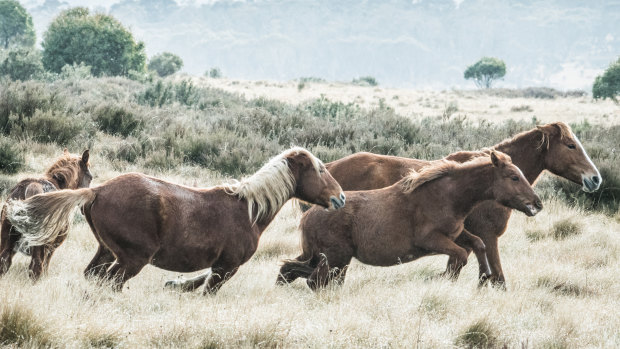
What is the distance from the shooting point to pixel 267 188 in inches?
230

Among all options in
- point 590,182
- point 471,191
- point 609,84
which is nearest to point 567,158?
point 590,182

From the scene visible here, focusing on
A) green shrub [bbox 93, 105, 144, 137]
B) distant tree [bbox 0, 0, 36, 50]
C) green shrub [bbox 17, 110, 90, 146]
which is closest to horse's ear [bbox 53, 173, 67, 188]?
green shrub [bbox 17, 110, 90, 146]

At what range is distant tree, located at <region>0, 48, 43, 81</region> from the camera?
35.5m

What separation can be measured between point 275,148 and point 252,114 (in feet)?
13.4

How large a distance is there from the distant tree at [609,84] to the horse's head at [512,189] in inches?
1945

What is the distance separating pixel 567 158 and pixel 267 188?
3542 millimetres

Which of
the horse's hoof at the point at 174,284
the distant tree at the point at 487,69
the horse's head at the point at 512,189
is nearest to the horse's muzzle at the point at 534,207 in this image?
the horse's head at the point at 512,189

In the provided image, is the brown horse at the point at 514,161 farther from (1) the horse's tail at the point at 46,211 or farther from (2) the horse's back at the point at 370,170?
(1) the horse's tail at the point at 46,211

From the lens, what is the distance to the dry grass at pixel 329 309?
4465 millimetres

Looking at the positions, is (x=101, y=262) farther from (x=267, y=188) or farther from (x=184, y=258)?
(x=267, y=188)

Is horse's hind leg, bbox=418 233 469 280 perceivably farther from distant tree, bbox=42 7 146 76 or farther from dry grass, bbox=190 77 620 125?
distant tree, bbox=42 7 146 76

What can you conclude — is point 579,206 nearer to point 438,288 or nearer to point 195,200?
point 438,288

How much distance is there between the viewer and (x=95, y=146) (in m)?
14.5

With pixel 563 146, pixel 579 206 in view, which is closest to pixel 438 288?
pixel 563 146
